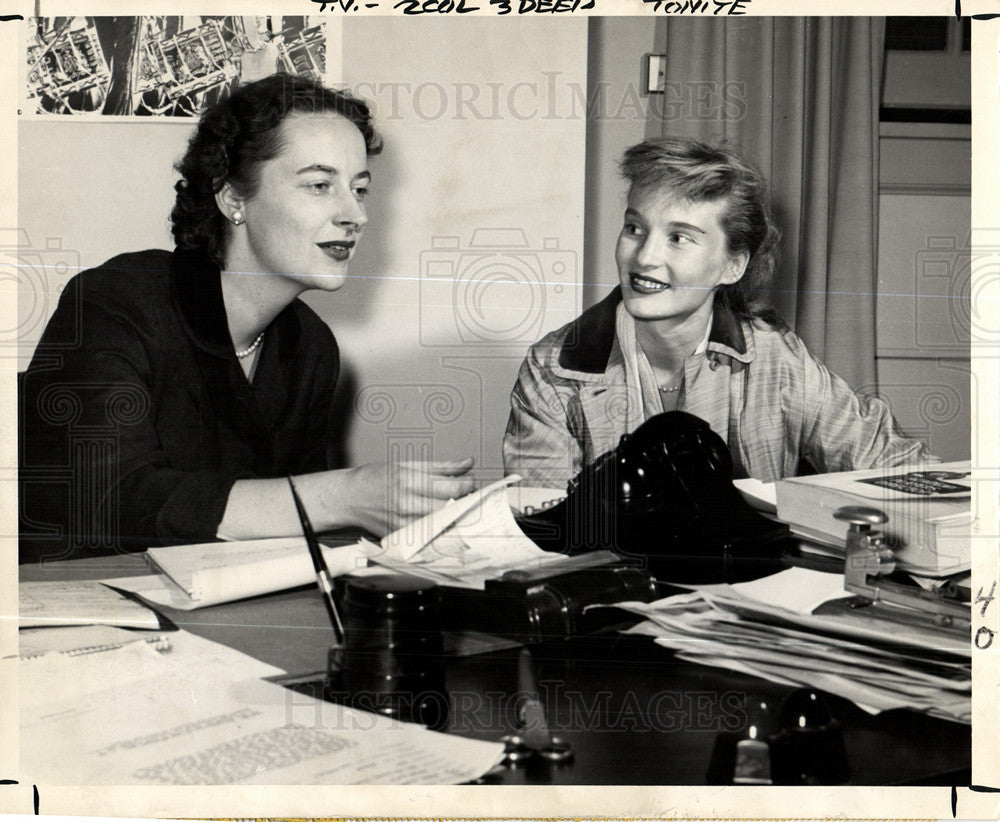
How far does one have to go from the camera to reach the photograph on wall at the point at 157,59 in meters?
1.29

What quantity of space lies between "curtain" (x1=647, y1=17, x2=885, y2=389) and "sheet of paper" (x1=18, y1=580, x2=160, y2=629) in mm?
901

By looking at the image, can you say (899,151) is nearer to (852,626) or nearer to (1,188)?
(852,626)

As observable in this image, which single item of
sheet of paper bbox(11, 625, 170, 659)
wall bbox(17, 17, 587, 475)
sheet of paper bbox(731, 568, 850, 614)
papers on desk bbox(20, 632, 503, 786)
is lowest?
papers on desk bbox(20, 632, 503, 786)

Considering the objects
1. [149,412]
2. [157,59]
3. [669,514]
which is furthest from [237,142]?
[669,514]

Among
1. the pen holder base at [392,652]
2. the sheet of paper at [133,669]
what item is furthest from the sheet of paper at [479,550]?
the sheet of paper at [133,669]

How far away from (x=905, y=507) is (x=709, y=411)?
10.8 inches

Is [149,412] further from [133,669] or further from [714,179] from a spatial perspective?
[714,179]

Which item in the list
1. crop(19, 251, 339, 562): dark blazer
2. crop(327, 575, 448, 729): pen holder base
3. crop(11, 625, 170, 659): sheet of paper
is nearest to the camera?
crop(327, 575, 448, 729): pen holder base

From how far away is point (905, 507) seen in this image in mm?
1238

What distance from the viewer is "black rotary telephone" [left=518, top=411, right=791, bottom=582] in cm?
124

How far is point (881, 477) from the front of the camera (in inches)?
49.9

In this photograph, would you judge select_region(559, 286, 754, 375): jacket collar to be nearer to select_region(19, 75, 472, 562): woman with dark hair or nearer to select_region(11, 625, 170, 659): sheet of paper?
select_region(19, 75, 472, 562): woman with dark hair

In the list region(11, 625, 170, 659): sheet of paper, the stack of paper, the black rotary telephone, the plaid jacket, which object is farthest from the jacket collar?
region(11, 625, 170, 659): sheet of paper

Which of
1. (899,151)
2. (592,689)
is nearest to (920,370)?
(899,151)
